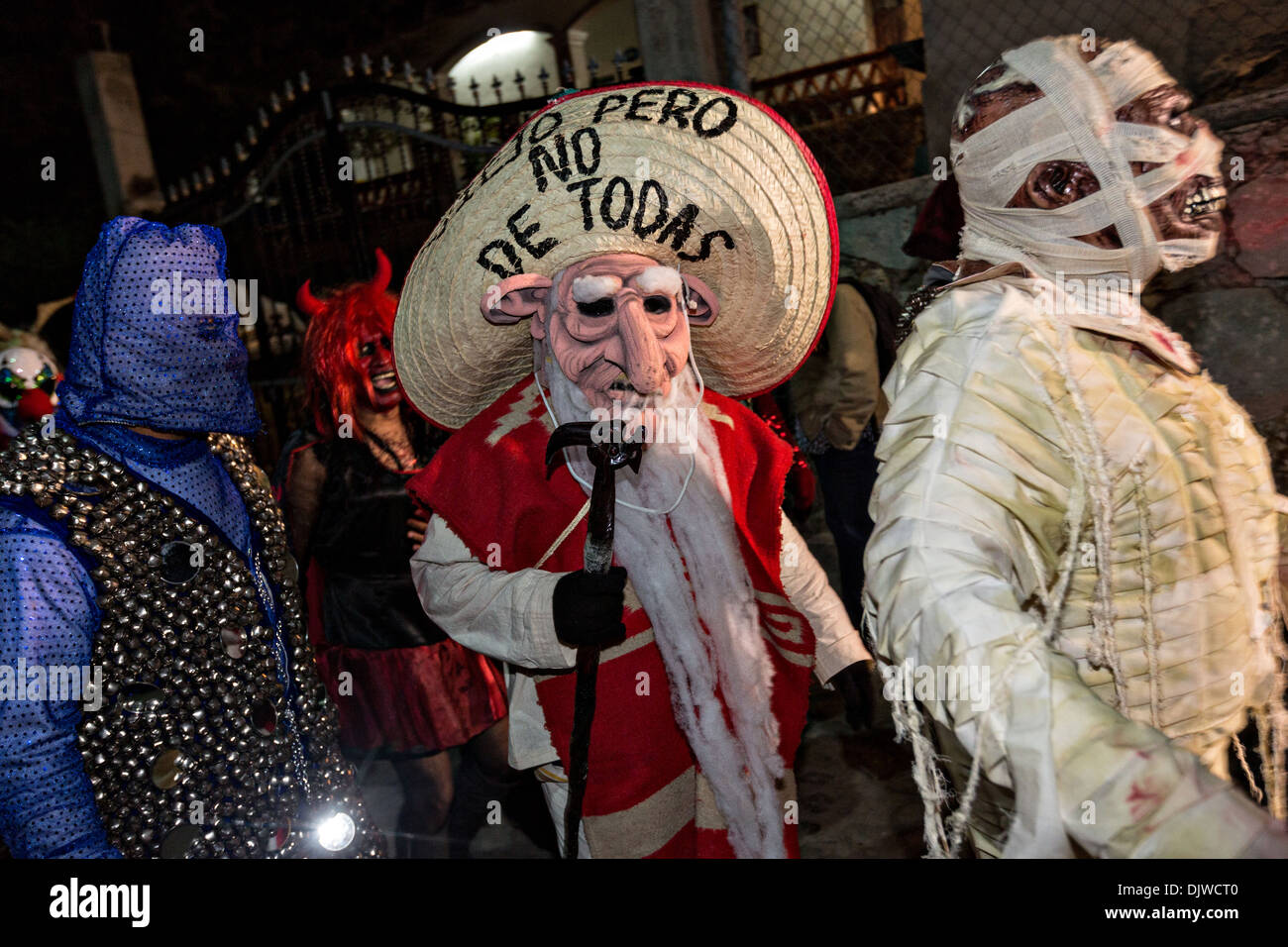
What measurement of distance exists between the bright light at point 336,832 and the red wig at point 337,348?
175 cm

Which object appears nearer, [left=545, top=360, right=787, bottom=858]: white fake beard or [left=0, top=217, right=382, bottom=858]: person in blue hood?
[left=0, top=217, right=382, bottom=858]: person in blue hood

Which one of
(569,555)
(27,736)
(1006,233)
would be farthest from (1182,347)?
(27,736)

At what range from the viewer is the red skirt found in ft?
11.5

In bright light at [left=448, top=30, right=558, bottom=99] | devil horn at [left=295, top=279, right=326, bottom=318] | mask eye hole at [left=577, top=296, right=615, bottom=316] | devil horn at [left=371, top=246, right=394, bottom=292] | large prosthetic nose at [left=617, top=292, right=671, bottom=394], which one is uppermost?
bright light at [left=448, top=30, right=558, bottom=99]

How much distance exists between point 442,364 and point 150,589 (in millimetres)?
927

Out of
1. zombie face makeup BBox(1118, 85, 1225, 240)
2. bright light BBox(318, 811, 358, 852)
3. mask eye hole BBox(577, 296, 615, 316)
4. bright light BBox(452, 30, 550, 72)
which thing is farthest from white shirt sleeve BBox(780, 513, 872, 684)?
bright light BBox(452, 30, 550, 72)

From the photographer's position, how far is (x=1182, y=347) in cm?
175

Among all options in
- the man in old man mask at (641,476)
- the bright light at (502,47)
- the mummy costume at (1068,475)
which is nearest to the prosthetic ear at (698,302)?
the man in old man mask at (641,476)

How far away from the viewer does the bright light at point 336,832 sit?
2.22 m

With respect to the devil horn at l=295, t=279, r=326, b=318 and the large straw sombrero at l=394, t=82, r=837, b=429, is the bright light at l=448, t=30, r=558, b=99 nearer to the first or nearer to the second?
the devil horn at l=295, t=279, r=326, b=318

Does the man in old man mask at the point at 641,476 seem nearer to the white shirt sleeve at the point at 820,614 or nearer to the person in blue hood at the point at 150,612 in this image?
the white shirt sleeve at the point at 820,614

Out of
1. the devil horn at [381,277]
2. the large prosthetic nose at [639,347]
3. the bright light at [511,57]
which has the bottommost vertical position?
the large prosthetic nose at [639,347]

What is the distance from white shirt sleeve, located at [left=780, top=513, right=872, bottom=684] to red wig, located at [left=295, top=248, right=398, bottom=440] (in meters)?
2.00

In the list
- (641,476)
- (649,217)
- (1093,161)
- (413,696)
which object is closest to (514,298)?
(649,217)
